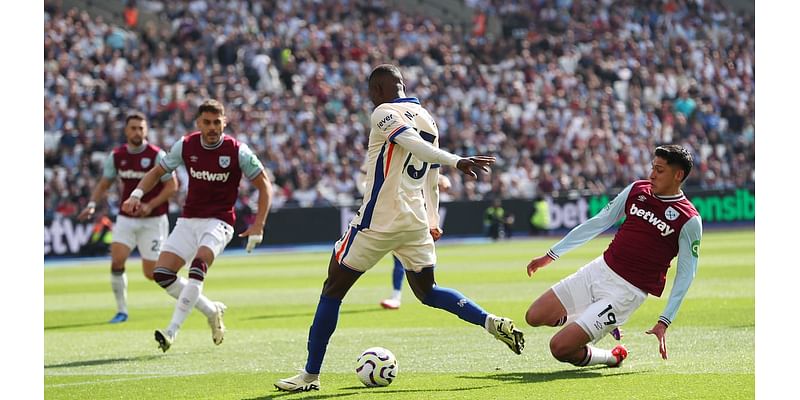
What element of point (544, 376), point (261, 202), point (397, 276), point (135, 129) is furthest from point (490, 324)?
point (135, 129)

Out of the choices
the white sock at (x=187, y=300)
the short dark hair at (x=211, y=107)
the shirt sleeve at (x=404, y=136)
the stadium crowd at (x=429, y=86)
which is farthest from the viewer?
the stadium crowd at (x=429, y=86)

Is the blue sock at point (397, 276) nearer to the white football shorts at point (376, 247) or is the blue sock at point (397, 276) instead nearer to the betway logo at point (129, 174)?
the betway logo at point (129, 174)

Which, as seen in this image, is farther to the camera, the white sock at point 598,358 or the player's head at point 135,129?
the player's head at point 135,129

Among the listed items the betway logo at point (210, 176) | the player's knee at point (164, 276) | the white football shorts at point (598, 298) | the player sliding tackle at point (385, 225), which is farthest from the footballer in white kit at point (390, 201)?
the player's knee at point (164, 276)

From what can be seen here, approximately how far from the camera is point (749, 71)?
39375 millimetres

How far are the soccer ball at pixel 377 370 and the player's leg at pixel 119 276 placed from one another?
671 centimetres

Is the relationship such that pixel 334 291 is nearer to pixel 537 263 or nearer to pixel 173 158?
pixel 537 263

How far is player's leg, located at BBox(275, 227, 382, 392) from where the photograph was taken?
799 centimetres

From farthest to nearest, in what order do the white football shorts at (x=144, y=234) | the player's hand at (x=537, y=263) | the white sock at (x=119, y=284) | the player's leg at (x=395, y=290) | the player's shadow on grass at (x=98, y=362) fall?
the player's leg at (x=395, y=290) < the white sock at (x=119, y=284) < the white football shorts at (x=144, y=234) < the player's shadow on grass at (x=98, y=362) < the player's hand at (x=537, y=263)

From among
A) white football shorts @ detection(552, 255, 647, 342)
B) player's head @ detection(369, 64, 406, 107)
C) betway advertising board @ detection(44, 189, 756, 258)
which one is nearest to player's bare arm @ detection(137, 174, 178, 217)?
player's head @ detection(369, 64, 406, 107)

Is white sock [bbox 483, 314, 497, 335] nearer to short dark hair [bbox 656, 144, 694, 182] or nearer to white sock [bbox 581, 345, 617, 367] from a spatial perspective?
white sock [bbox 581, 345, 617, 367]

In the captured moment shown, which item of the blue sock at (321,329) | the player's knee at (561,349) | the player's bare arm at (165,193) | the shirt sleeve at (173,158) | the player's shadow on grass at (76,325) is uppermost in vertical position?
the shirt sleeve at (173,158)

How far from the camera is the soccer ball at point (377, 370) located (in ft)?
26.8

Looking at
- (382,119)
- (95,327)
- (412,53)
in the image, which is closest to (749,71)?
(412,53)
